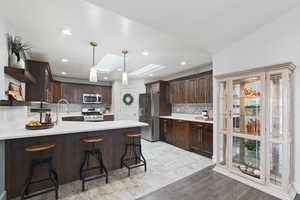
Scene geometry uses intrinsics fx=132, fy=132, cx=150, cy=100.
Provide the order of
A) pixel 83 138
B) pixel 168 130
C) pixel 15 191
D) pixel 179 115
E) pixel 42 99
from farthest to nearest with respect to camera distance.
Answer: pixel 179 115 < pixel 168 130 < pixel 42 99 < pixel 83 138 < pixel 15 191

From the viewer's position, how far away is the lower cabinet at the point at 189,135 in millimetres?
3387

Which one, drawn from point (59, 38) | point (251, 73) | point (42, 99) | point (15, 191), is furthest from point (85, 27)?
point (251, 73)

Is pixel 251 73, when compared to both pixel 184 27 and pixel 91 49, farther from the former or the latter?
pixel 91 49

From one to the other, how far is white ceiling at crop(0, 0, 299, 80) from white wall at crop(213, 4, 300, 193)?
17 centimetres

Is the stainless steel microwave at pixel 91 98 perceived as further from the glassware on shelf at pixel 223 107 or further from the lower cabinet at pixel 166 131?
the glassware on shelf at pixel 223 107

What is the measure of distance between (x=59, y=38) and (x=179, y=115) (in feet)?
13.9

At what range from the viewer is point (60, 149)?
2.22 meters

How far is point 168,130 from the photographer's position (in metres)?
4.73

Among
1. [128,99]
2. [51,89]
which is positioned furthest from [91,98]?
[128,99]

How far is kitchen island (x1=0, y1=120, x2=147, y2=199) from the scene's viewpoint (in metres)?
1.85

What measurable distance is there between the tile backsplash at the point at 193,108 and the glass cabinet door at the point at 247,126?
155cm

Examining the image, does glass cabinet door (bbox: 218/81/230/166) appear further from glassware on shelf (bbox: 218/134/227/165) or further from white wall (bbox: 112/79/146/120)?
white wall (bbox: 112/79/146/120)

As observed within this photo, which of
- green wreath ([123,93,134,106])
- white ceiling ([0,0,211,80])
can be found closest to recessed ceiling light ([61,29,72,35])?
white ceiling ([0,0,211,80])

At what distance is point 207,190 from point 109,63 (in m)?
4.06
